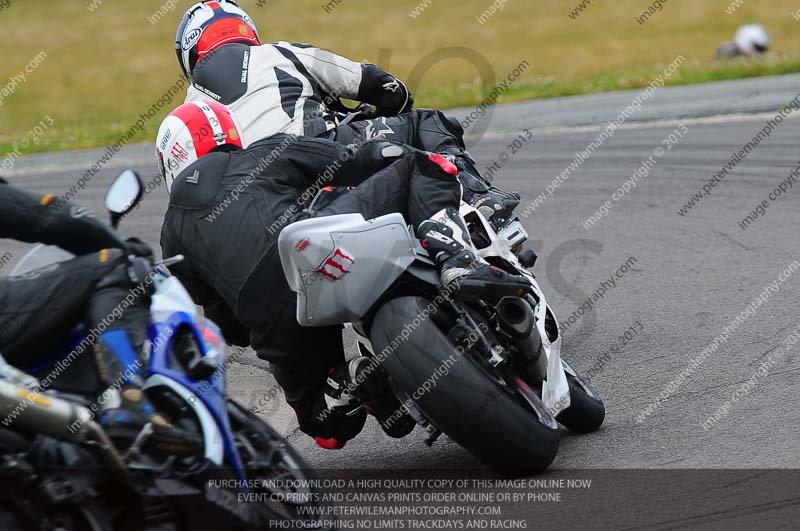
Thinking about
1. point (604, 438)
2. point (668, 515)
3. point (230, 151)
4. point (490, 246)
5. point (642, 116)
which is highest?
point (230, 151)

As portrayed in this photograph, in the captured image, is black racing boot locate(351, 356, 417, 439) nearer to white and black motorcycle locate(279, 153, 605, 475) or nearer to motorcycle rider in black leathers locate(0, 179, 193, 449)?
white and black motorcycle locate(279, 153, 605, 475)

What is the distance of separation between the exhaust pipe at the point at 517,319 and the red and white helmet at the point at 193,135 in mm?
1222

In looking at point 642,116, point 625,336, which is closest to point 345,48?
point 642,116

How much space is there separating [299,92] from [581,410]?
202 centimetres

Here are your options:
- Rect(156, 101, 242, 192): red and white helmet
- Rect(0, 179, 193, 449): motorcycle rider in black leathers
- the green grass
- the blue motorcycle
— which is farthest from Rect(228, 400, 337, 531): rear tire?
the green grass

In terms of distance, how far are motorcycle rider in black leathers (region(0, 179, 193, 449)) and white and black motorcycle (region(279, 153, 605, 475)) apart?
0.70 meters

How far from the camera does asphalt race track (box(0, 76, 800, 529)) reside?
14.0 ft

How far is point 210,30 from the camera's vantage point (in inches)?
244

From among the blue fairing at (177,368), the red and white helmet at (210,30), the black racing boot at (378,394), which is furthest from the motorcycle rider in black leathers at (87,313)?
the red and white helmet at (210,30)

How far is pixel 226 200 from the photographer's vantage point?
15.1 feet

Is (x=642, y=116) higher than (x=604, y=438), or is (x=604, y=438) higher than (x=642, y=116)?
(x=604, y=438)

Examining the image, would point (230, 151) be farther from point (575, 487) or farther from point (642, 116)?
point (642, 116)

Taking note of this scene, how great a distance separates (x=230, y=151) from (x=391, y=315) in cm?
102

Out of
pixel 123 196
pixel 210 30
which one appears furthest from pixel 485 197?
pixel 123 196
